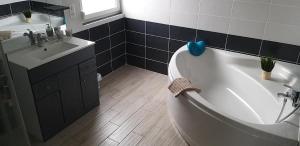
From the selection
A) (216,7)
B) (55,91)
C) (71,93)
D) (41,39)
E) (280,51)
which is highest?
(216,7)

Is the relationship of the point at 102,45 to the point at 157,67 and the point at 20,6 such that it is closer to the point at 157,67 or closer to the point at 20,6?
the point at 157,67

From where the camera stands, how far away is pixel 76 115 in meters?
2.70

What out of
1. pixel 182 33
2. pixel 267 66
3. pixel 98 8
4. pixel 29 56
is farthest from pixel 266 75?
pixel 29 56

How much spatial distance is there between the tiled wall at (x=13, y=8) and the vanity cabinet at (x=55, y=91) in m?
0.55

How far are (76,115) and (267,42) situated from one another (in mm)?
2169

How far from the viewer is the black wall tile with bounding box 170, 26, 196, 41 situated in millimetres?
3174

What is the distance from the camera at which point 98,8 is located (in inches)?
Result: 133

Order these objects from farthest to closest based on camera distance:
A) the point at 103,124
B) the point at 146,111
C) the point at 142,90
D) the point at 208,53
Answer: the point at 142,90 → the point at 208,53 → the point at 146,111 → the point at 103,124

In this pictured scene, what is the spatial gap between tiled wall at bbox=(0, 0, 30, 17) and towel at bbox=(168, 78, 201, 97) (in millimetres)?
1640

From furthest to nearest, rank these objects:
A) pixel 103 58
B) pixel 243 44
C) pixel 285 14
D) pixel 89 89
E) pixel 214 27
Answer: pixel 103 58 → pixel 214 27 → pixel 243 44 → pixel 89 89 → pixel 285 14

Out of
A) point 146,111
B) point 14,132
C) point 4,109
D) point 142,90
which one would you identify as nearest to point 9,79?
point 4,109

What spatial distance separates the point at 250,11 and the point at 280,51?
1.73ft

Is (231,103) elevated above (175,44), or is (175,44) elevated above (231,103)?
(175,44)

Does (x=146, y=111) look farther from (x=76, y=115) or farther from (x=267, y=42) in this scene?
(x=267, y=42)
